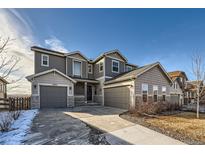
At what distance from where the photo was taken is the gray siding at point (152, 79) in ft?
41.4

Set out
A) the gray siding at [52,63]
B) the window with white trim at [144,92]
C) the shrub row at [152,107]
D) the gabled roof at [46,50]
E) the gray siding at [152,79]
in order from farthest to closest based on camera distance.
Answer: the gray siding at [52,63] → the gabled roof at [46,50] → the window with white trim at [144,92] → the gray siding at [152,79] → the shrub row at [152,107]

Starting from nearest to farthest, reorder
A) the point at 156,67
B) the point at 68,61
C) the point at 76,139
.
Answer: the point at 76,139, the point at 156,67, the point at 68,61

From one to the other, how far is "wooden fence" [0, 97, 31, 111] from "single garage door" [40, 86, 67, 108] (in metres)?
1.14

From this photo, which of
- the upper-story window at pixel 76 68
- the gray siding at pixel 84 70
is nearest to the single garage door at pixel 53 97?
the upper-story window at pixel 76 68

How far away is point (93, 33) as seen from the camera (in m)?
10.7

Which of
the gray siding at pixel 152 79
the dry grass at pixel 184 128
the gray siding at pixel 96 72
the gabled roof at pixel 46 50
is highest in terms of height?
the gabled roof at pixel 46 50

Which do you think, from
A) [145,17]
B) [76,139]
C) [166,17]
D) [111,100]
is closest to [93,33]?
[145,17]

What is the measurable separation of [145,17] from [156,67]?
5.88 m

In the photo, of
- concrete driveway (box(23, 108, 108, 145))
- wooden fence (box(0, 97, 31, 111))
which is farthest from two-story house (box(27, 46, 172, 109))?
concrete driveway (box(23, 108, 108, 145))

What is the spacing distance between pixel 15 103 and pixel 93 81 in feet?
26.6

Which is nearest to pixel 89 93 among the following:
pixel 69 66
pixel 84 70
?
pixel 84 70

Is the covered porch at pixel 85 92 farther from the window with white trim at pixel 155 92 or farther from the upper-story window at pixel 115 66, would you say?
the window with white trim at pixel 155 92

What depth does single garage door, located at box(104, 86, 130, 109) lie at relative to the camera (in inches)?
500
